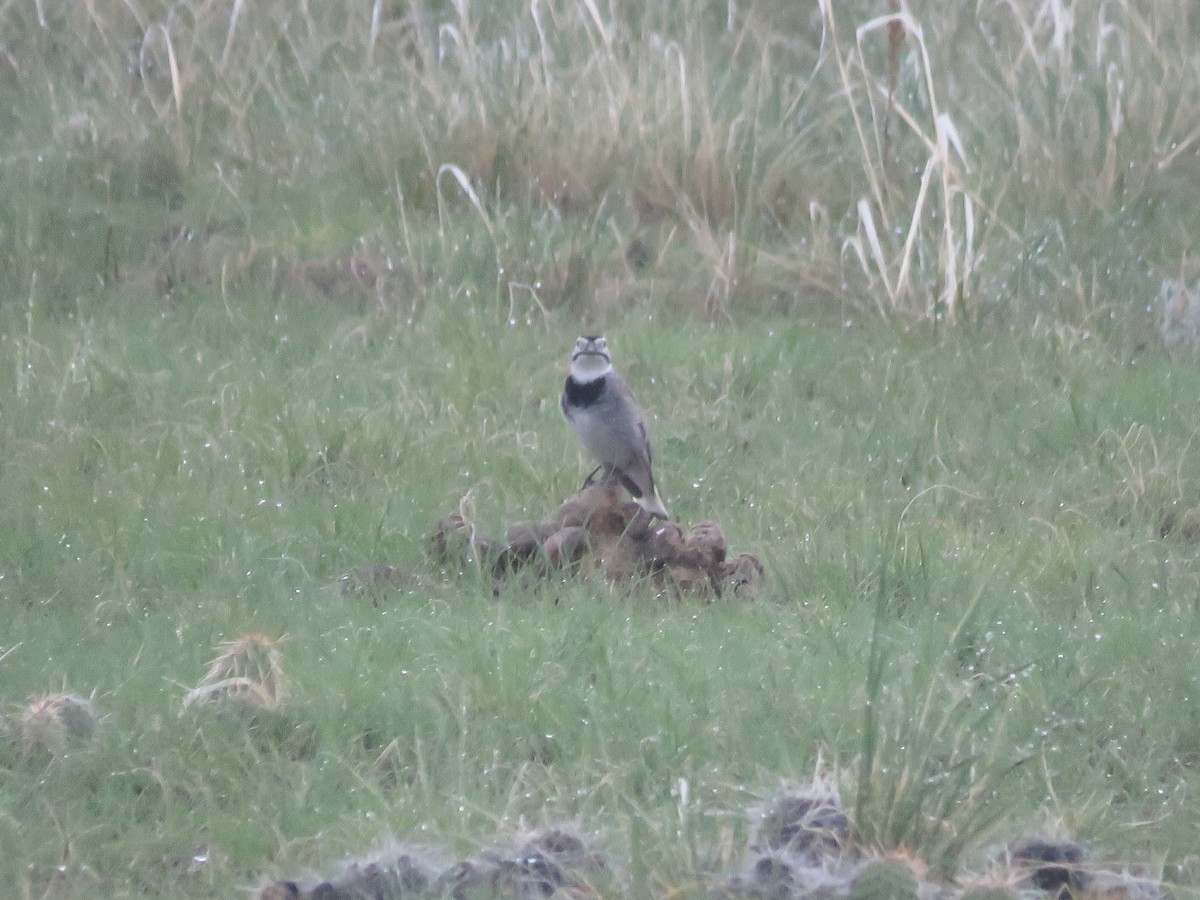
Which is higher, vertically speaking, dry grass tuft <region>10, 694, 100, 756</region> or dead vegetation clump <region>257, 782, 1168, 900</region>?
dead vegetation clump <region>257, 782, 1168, 900</region>

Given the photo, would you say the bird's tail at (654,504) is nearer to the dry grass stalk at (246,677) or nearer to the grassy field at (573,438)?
the grassy field at (573,438)

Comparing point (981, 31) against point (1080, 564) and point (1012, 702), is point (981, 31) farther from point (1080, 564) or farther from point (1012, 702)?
point (1012, 702)

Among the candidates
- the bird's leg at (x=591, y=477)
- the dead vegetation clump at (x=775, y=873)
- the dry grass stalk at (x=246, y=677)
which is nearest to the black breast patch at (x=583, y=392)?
the bird's leg at (x=591, y=477)

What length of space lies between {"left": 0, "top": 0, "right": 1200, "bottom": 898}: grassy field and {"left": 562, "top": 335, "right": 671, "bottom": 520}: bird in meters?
0.31

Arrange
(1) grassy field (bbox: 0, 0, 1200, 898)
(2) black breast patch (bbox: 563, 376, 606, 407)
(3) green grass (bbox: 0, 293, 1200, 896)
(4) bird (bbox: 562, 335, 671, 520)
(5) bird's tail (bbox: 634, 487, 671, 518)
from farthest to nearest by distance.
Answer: (2) black breast patch (bbox: 563, 376, 606, 407) → (4) bird (bbox: 562, 335, 671, 520) → (5) bird's tail (bbox: 634, 487, 671, 518) → (1) grassy field (bbox: 0, 0, 1200, 898) → (3) green grass (bbox: 0, 293, 1200, 896)

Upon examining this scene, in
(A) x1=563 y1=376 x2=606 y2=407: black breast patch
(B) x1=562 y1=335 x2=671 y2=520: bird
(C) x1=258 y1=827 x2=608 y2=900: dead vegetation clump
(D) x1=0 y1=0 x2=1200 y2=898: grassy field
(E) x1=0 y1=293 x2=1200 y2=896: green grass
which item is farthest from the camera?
(A) x1=563 y1=376 x2=606 y2=407: black breast patch

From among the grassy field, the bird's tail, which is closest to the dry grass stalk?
the grassy field

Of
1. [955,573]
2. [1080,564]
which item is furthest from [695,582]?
[1080,564]

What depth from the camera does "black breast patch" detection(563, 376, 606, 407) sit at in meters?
5.89

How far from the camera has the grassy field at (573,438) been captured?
12.7 feet

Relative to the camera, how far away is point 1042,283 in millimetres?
7578

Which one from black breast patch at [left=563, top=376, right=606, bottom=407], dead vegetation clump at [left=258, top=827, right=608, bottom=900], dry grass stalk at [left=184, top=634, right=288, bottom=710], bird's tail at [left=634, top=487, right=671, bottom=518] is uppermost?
dead vegetation clump at [left=258, top=827, right=608, bottom=900]

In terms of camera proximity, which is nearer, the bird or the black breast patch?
the bird

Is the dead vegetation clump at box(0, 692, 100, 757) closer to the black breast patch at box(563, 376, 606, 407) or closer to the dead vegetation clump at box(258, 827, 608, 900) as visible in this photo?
the dead vegetation clump at box(258, 827, 608, 900)
